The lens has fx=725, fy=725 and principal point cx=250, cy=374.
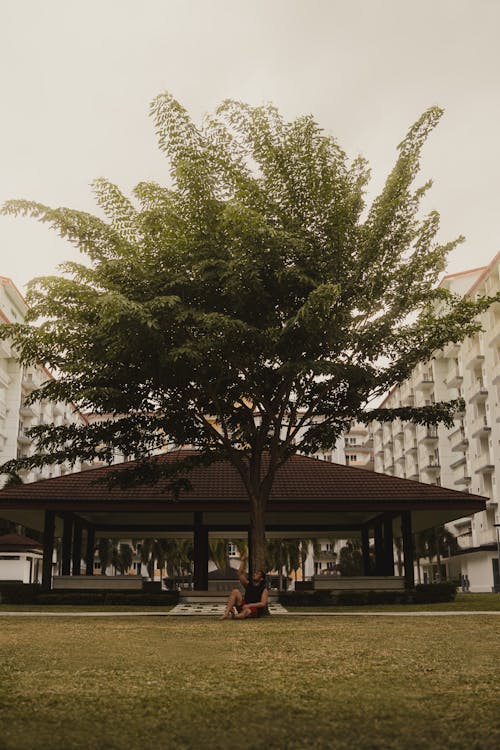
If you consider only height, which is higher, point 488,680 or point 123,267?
point 123,267

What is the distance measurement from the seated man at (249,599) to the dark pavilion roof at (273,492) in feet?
25.1

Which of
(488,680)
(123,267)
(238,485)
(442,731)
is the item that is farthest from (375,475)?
(442,731)

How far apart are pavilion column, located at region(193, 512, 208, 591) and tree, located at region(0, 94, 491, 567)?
24.7ft

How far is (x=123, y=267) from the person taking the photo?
56.9ft

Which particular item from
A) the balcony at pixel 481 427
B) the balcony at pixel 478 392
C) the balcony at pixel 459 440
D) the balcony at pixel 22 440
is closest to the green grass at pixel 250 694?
the balcony at pixel 481 427

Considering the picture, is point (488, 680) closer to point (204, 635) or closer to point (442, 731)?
point (442, 731)

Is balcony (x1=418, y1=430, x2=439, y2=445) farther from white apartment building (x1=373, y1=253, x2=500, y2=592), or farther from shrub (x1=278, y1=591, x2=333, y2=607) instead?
shrub (x1=278, y1=591, x2=333, y2=607)

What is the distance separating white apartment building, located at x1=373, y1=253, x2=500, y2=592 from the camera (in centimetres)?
5944

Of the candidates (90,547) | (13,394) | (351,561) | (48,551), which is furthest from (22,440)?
(48,551)

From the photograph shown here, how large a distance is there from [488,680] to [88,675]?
347cm

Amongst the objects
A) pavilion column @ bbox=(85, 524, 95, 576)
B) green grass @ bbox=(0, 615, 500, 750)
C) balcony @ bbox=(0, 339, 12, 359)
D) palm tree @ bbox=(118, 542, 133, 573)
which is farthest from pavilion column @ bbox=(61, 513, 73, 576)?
palm tree @ bbox=(118, 542, 133, 573)

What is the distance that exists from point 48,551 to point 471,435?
47475 millimetres

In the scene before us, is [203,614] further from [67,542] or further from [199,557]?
[67,542]

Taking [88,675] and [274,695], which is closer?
[274,695]
